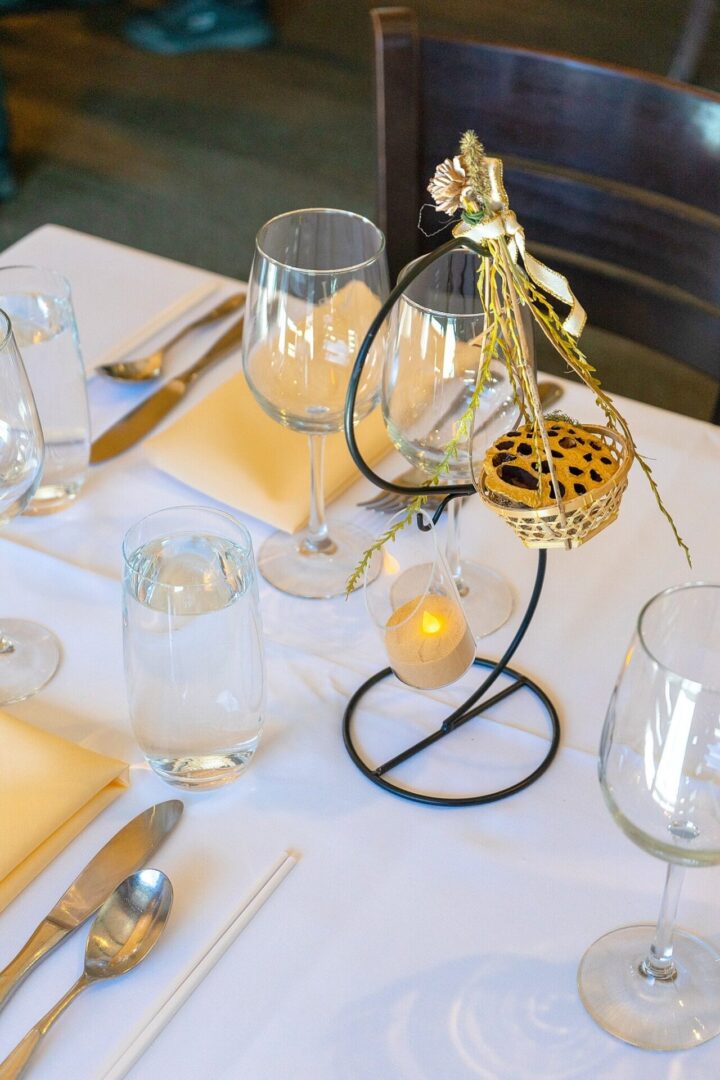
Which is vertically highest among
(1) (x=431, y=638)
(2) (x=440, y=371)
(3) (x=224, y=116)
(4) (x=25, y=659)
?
(2) (x=440, y=371)

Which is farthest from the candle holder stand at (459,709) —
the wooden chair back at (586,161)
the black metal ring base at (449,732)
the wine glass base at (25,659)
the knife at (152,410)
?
the wooden chair back at (586,161)

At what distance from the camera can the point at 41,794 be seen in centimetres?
76

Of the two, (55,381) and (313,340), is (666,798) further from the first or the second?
(55,381)

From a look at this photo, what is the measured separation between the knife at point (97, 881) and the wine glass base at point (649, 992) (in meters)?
0.27

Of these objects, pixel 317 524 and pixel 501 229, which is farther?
pixel 317 524

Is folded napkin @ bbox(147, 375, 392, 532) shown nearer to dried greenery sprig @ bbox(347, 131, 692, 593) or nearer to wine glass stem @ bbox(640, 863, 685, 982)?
dried greenery sprig @ bbox(347, 131, 692, 593)

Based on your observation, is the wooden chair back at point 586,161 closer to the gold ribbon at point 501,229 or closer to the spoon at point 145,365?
the spoon at point 145,365

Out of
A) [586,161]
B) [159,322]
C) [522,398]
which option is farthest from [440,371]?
[586,161]

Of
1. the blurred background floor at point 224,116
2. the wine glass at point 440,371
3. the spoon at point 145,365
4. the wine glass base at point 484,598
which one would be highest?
the wine glass at point 440,371

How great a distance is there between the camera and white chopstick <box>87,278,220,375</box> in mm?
1199

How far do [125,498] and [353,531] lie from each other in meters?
0.20

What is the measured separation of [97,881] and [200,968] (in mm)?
89

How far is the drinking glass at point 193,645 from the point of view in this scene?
71cm

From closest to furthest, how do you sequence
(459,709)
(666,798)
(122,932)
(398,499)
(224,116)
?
(666,798) → (122,932) → (459,709) → (398,499) → (224,116)
